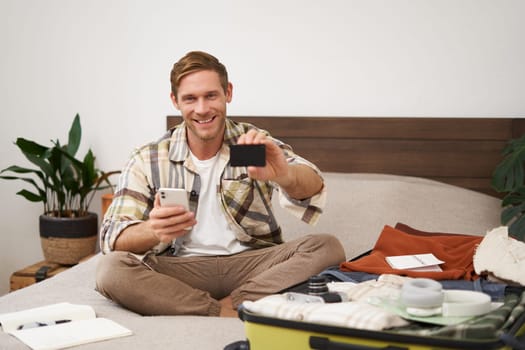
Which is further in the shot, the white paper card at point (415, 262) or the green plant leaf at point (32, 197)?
the green plant leaf at point (32, 197)

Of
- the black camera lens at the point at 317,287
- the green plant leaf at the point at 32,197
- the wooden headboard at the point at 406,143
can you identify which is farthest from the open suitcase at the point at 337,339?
the green plant leaf at the point at 32,197

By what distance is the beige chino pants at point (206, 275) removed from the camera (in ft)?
6.55

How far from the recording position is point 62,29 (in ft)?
11.6

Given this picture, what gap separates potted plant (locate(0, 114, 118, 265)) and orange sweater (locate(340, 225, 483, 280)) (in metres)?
1.56

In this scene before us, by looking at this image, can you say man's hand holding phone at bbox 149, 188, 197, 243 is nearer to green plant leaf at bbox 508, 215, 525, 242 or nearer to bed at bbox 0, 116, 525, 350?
bed at bbox 0, 116, 525, 350

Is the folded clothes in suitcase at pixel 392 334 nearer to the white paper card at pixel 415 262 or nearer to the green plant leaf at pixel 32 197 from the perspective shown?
the white paper card at pixel 415 262

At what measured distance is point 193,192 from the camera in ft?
7.40

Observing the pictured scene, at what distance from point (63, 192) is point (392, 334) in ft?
7.66

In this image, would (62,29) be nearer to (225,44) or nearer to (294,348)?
(225,44)

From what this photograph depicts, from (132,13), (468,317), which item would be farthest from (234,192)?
(132,13)

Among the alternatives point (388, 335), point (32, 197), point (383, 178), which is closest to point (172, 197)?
point (388, 335)

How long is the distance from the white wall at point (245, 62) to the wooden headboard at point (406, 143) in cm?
7

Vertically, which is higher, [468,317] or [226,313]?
[468,317]

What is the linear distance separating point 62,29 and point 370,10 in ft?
4.88
